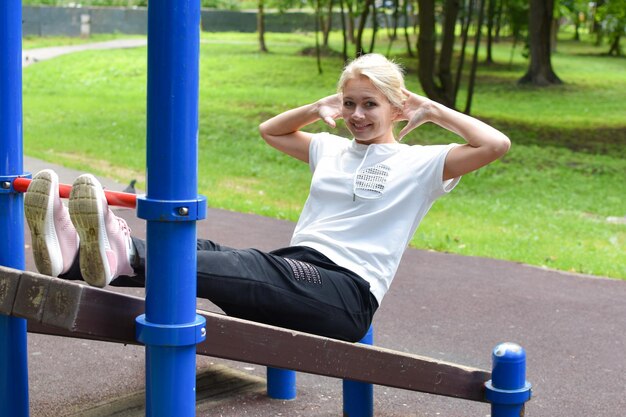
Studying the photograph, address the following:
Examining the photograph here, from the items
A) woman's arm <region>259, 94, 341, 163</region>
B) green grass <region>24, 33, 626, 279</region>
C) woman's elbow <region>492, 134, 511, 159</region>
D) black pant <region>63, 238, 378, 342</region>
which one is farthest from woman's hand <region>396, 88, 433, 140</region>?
green grass <region>24, 33, 626, 279</region>

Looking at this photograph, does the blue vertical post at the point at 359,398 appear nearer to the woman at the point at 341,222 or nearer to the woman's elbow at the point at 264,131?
the woman at the point at 341,222

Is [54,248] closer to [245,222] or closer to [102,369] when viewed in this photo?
[102,369]

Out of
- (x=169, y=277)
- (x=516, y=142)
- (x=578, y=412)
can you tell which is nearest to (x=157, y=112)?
(x=169, y=277)

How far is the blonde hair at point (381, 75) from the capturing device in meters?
3.58

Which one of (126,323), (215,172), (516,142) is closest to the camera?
(126,323)

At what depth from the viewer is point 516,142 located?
16.3 metres

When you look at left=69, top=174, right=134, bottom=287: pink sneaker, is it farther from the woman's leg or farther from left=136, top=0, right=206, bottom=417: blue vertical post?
left=136, top=0, right=206, bottom=417: blue vertical post

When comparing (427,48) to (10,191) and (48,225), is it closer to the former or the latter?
(10,191)

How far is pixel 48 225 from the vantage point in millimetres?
2824

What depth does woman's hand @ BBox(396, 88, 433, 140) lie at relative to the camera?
3516mm

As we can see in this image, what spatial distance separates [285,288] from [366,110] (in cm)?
80

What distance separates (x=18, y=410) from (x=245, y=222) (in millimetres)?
5552

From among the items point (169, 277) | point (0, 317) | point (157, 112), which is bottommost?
point (0, 317)

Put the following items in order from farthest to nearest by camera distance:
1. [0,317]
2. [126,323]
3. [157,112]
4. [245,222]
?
1. [245,222]
2. [0,317]
3. [126,323]
4. [157,112]
